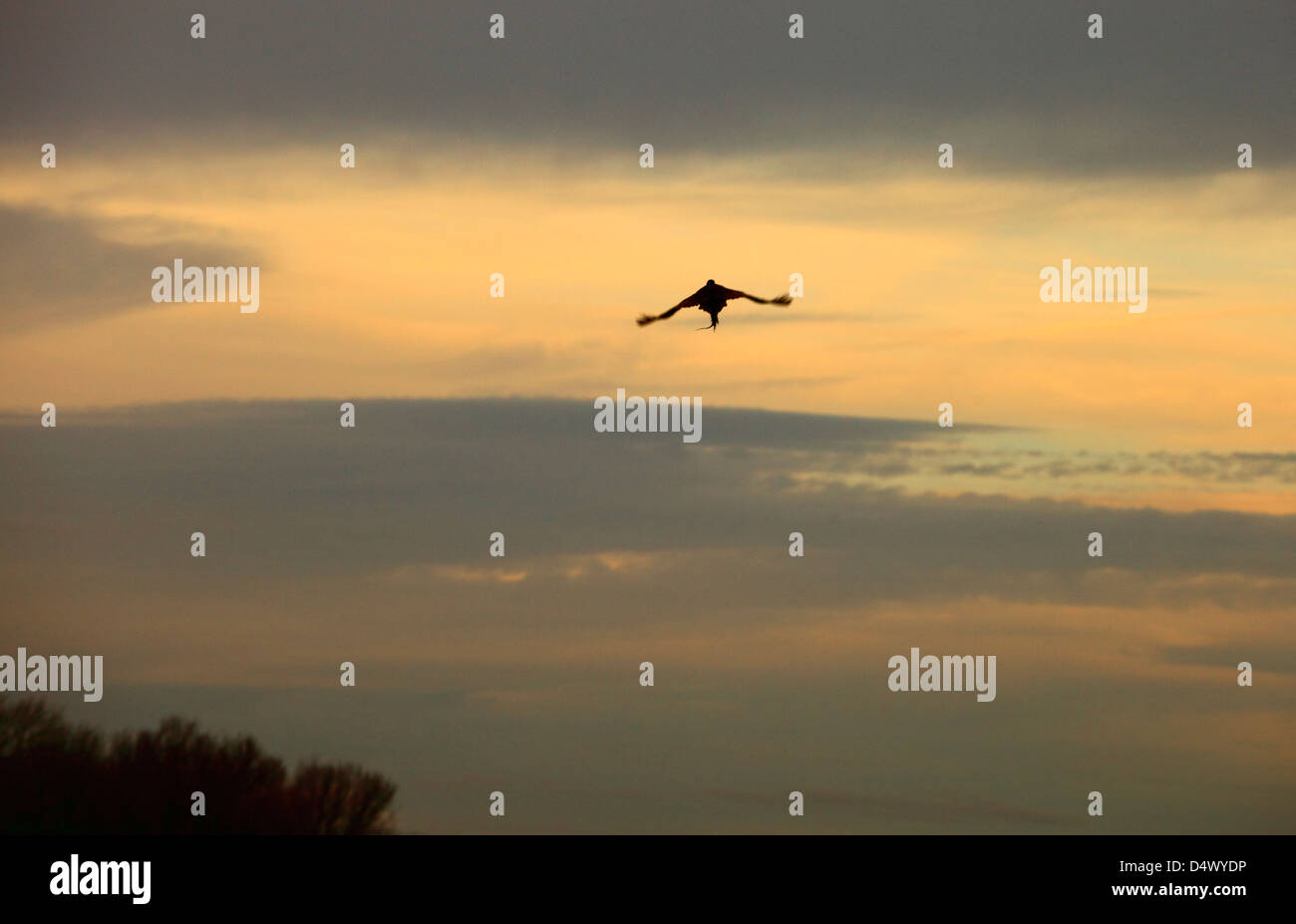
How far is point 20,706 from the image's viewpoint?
10494 centimetres

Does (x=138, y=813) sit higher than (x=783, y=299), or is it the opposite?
(x=783, y=299)
